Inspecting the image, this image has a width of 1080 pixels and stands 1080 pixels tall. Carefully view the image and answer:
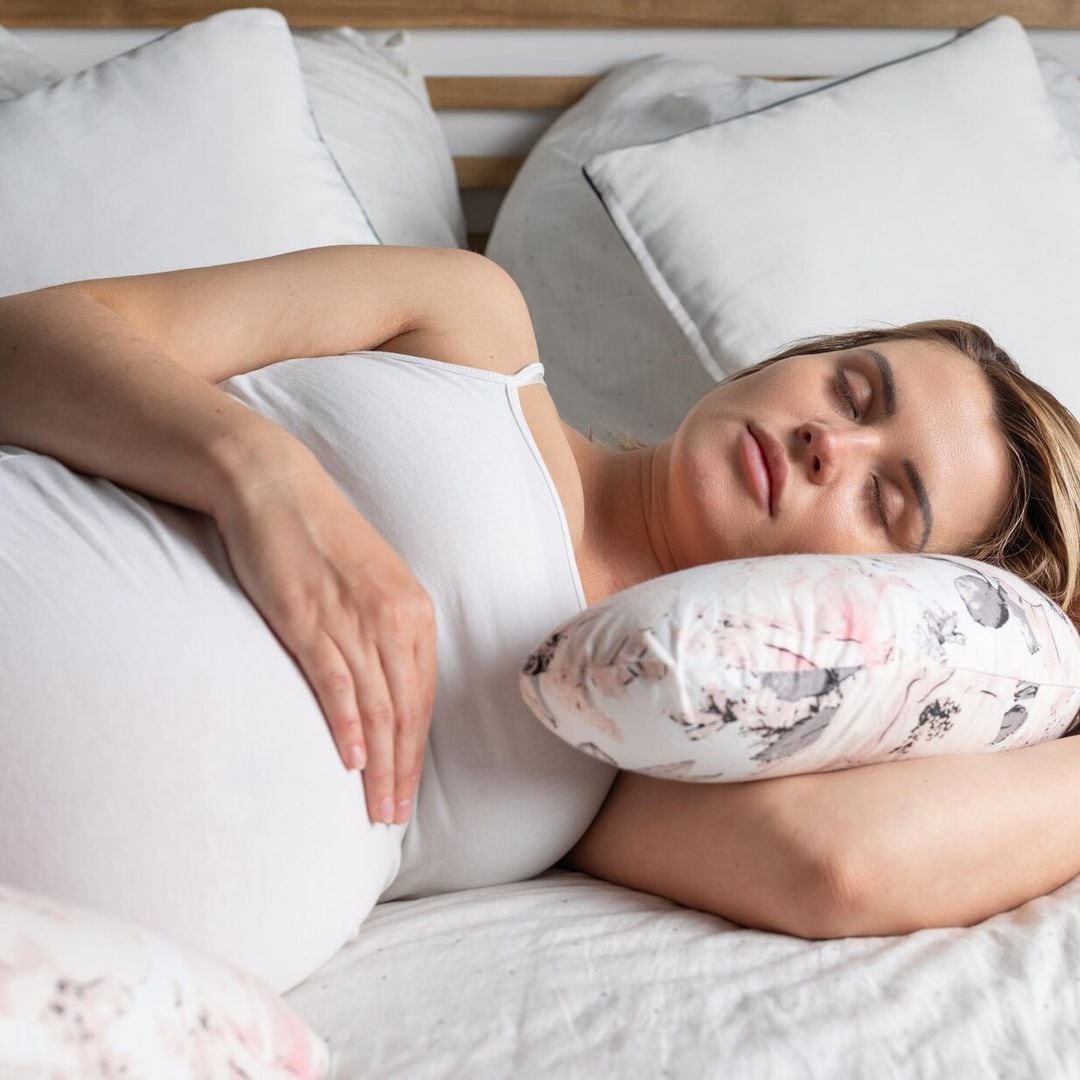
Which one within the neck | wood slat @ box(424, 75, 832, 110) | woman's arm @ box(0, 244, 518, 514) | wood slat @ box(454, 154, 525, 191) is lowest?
the neck

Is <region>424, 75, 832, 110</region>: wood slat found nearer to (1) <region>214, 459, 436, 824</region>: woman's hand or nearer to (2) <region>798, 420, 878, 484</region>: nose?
(2) <region>798, 420, 878, 484</region>: nose

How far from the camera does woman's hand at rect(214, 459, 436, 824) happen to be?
2.62 ft

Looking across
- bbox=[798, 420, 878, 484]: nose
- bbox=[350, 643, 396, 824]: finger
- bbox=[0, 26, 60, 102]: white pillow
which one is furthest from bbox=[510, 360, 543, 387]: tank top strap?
bbox=[0, 26, 60, 102]: white pillow

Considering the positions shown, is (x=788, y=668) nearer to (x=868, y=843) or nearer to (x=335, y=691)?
(x=868, y=843)

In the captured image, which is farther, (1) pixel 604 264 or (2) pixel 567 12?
(2) pixel 567 12

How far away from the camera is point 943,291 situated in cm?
161

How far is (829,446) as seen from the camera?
1.02 meters

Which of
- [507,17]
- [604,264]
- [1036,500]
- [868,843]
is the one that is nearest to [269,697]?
[868,843]

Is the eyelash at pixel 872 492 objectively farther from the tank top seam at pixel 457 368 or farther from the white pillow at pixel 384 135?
the white pillow at pixel 384 135

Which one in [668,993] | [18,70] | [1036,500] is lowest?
[668,993]

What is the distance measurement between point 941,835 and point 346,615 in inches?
17.0

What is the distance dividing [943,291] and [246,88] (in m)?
0.93

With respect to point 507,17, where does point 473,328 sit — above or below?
below

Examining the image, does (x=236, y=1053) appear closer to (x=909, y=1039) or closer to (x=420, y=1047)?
(x=420, y=1047)
